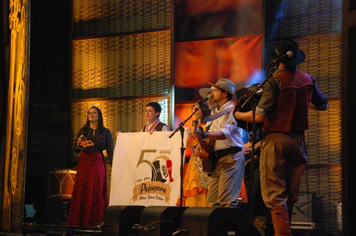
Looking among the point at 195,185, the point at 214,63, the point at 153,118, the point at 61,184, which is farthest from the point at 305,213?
the point at 61,184

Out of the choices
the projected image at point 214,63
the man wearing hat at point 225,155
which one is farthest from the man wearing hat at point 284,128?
the projected image at point 214,63

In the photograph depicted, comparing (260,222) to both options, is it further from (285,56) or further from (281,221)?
(285,56)

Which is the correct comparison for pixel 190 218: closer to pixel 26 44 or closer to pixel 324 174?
pixel 26 44

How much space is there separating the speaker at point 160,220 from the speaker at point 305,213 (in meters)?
2.56

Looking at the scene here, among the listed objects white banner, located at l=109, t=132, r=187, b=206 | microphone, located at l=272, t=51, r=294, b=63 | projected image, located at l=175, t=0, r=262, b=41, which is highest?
projected image, located at l=175, t=0, r=262, b=41

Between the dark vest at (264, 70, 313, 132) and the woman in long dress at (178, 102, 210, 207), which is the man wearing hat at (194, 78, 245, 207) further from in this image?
the dark vest at (264, 70, 313, 132)

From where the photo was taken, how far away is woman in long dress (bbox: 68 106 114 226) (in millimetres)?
7574

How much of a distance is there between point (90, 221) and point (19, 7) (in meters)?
3.35

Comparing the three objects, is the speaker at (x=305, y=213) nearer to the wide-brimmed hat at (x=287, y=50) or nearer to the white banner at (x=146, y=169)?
the white banner at (x=146, y=169)

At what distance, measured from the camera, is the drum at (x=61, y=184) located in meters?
7.77

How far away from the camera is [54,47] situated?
30.9ft

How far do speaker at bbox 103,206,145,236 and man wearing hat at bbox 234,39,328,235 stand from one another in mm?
1463

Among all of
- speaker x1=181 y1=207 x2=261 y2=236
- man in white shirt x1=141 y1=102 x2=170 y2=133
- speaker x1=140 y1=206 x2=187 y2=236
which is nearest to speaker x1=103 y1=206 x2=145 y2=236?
speaker x1=140 y1=206 x2=187 y2=236

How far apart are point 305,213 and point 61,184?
3.72m
